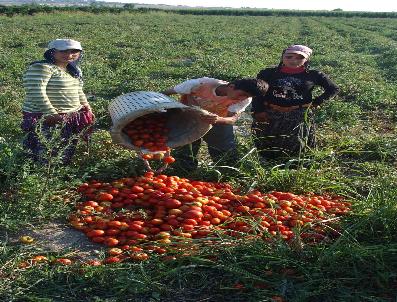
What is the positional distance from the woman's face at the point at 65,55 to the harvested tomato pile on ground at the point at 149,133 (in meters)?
0.83

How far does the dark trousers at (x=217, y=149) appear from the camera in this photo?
4.96m

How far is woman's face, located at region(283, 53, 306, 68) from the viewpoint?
5062mm

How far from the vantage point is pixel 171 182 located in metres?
4.11


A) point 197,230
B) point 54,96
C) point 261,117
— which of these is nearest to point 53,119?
point 54,96

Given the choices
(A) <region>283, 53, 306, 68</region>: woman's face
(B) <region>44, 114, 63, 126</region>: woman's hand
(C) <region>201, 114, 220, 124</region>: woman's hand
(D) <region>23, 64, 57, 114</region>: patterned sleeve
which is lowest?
(B) <region>44, 114, 63, 126</region>: woman's hand

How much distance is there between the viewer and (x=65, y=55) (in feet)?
15.0

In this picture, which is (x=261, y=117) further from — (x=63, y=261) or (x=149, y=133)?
(x=63, y=261)

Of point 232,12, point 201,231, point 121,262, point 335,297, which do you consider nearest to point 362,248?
point 335,297

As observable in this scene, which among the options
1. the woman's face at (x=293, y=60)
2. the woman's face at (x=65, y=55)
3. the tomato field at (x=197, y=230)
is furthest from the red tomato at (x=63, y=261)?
the woman's face at (x=293, y=60)

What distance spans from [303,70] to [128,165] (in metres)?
2.02

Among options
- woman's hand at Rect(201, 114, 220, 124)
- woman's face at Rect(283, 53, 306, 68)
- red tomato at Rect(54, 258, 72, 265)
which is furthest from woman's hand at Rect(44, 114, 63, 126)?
woman's face at Rect(283, 53, 306, 68)

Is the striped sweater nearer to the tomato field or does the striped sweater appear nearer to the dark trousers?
the tomato field

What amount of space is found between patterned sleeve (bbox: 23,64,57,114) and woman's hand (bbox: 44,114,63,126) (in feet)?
0.12

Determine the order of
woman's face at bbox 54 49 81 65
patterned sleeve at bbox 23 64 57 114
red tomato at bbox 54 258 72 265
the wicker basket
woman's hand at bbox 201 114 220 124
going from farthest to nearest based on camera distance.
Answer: woman's face at bbox 54 49 81 65, patterned sleeve at bbox 23 64 57 114, woman's hand at bbox 201 114 220 124, the wicker basket, red tomato at bbox 54 258 72 265
